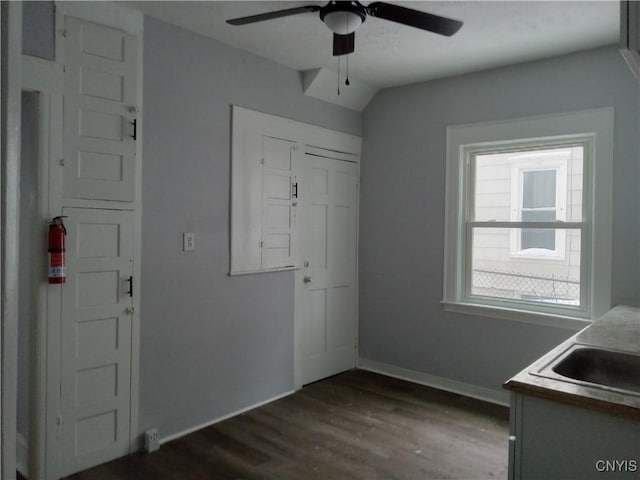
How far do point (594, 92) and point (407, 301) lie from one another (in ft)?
7.08

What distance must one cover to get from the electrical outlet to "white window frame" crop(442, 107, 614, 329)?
243cm

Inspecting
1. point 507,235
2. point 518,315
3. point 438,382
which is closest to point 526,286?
point 518,315

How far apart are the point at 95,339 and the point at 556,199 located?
10.8 feet

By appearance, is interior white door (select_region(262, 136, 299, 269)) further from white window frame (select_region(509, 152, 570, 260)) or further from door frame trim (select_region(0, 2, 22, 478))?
door frame trim (select_region(0, 2, 22, 478))

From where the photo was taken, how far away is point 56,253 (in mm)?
2258

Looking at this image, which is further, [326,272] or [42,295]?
[326,272]

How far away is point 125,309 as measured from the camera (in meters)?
2.62

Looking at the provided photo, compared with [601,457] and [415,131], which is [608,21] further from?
[601,457]

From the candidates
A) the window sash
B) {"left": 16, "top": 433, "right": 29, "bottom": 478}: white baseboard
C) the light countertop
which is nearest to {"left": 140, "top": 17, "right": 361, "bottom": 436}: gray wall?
{"left": 16, "top": 433, "right": 29, "bottom": 478}: white baseboard

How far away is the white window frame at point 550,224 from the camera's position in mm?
3068

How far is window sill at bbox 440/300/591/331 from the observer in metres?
3.18

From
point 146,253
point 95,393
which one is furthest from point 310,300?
point 95,393

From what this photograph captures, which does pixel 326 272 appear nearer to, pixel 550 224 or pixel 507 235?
pixel 507 235

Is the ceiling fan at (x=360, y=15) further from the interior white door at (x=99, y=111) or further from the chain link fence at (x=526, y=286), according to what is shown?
the chain link fence at (x=526, y=286)
